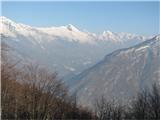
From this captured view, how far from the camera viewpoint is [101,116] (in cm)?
8662

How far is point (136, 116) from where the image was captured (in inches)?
3066

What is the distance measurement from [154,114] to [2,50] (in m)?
41.1

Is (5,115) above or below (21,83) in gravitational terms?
below

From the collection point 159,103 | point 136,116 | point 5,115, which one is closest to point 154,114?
point 159,103

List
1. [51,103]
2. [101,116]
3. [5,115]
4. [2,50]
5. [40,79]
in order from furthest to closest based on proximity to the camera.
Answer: [101,116], [51,103], [40,79], [5,115], [2,50]

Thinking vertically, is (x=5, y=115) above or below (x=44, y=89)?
below

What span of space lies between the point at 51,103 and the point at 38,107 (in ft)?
16.0

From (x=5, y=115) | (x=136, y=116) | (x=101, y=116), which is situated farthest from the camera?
(x=101, y=116)

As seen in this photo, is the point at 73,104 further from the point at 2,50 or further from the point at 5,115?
the point at 2,50

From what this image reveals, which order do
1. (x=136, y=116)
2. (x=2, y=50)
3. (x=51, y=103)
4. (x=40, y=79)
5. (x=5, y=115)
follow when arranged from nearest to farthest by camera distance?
(x=2, y=50) < (x=5, y=115) < (x=40, y=79) < (x=51, y=103) < (x=136, y=116)

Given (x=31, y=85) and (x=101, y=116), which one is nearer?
(x=31, y=85)

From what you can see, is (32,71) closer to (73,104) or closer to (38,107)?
(38,107)

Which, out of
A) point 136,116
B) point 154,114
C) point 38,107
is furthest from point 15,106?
point 136,116

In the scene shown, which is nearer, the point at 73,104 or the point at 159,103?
the point at 159,103
